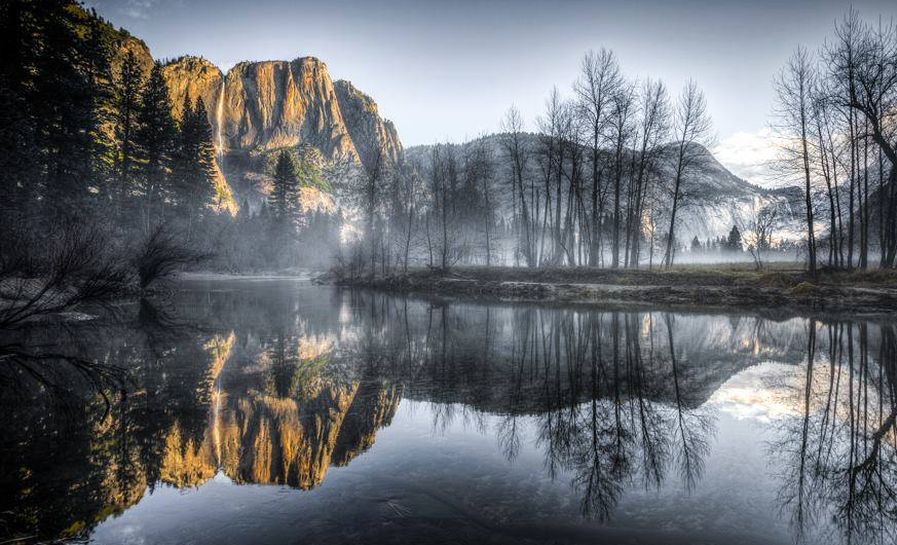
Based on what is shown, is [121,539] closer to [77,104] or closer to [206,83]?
[77,104]

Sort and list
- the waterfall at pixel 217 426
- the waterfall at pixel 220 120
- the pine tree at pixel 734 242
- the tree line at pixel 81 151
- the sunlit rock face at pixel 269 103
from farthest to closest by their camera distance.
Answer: the waterfall at pixel 220 120 < the sunlit rock face at pixel 269 103 < the pine tree at pixel 734 242 < the tree line at pixel 81 151 < the waterfall at pixel 217 426

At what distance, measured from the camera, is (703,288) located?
23.5m

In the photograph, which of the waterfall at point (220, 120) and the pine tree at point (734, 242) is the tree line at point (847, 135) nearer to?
the pine tree at point (734, 242)

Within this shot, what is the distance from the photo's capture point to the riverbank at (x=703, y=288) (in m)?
19.9

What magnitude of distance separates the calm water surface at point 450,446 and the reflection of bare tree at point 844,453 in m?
0.03

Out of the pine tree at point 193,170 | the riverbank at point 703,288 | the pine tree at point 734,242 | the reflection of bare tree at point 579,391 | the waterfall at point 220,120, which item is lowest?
the reflection of bare tree at point 579,391

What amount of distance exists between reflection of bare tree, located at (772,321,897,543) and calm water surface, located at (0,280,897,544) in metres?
0.03

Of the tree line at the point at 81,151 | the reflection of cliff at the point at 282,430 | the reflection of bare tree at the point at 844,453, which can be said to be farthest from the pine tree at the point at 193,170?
the reflection of bare tree at the point at 844,453

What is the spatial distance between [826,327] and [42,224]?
121ft

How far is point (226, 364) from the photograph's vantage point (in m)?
9.31

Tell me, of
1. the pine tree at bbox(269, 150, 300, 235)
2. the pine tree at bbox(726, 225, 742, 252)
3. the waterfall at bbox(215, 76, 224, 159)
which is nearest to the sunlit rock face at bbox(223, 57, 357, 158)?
the waterfall at bbox(215, 76, 224, 159)

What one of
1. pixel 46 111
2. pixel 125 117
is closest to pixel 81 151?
pixel 46 111

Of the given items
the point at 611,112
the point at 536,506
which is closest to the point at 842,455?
the point at 536,506

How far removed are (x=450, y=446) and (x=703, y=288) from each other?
2318cm
